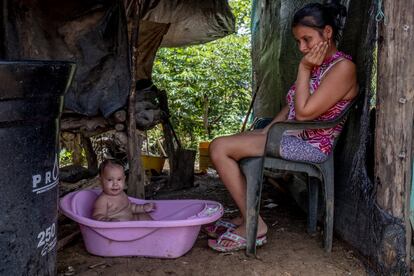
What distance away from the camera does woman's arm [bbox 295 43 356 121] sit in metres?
2.47

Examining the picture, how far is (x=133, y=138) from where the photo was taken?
356cm

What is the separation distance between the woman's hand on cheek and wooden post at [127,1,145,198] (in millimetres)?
1476

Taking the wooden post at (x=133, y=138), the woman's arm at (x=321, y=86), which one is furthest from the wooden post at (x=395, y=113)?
the wooden post at (x=133, y=138)

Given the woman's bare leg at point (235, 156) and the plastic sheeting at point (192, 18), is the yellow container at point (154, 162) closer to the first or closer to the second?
the plastic sheeting at point (192, 18)

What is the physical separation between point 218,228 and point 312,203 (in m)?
0.69

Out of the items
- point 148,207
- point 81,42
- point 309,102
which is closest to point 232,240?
point 148,207

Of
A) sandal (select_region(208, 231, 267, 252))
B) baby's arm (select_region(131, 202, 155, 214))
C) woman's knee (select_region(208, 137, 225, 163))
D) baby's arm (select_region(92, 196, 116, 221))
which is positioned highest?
woman's knee (select_region(208, 137, 225, 163))

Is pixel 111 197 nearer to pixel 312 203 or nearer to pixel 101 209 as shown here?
pixel 101 209

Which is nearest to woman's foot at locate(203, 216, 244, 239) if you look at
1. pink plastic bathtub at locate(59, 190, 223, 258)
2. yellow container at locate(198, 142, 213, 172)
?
pink plastic bathtub at locate(59, 190, 223, 258)

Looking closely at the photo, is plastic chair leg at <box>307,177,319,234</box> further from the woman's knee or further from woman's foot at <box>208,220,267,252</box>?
the woman's knee

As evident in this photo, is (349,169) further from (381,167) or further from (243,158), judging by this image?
(243,158)

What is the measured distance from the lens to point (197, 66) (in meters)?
9.52

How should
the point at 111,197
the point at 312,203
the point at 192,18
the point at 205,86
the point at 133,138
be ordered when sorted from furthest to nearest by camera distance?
1. the point at 205,86
2. the point at 192,18
3. the point at 133,138
4. the point at 312,203
5. the point at 111,197

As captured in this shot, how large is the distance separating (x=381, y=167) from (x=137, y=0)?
2.32 m
